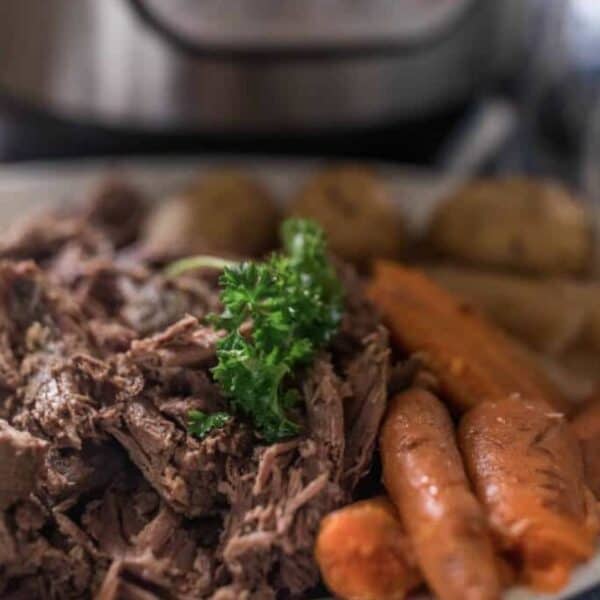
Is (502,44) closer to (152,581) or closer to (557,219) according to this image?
(557,219)

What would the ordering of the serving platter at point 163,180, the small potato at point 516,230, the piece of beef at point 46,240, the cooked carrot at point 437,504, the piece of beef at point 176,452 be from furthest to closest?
1. the serving platter at point 163,180
2. the small potato at point 516,230
3. the piece of beef at point 46,240
4. the piece of beef at point 176,452
5. the cooked carrot at point 437,504

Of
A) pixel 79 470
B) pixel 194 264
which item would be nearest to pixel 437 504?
pixel 79 470

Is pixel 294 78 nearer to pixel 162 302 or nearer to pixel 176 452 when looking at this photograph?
pixel 162 302

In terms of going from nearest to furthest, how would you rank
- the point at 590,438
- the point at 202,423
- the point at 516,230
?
the point at 202,423 < the point at 590,438 < the point at 516,230

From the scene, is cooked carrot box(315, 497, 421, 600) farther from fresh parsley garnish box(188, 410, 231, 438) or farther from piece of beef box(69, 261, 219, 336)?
piece of beef box(69, 261, 219, 336)

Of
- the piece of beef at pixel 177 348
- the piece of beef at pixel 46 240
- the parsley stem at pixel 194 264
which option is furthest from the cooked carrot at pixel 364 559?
the piece of beef at pixel 46 240

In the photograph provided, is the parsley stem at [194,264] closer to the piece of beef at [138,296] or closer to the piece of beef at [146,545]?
the piece of beef at [138,296]

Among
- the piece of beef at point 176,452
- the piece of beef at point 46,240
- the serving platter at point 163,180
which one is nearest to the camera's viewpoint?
the piece of beef at point 176,452

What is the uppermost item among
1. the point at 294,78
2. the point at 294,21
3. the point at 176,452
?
the point at 294,21

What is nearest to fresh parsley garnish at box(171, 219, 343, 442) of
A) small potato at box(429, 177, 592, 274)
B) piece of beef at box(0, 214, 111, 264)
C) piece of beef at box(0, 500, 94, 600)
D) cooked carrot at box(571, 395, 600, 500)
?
piece of beef at box(0, 500, 94, 600)
